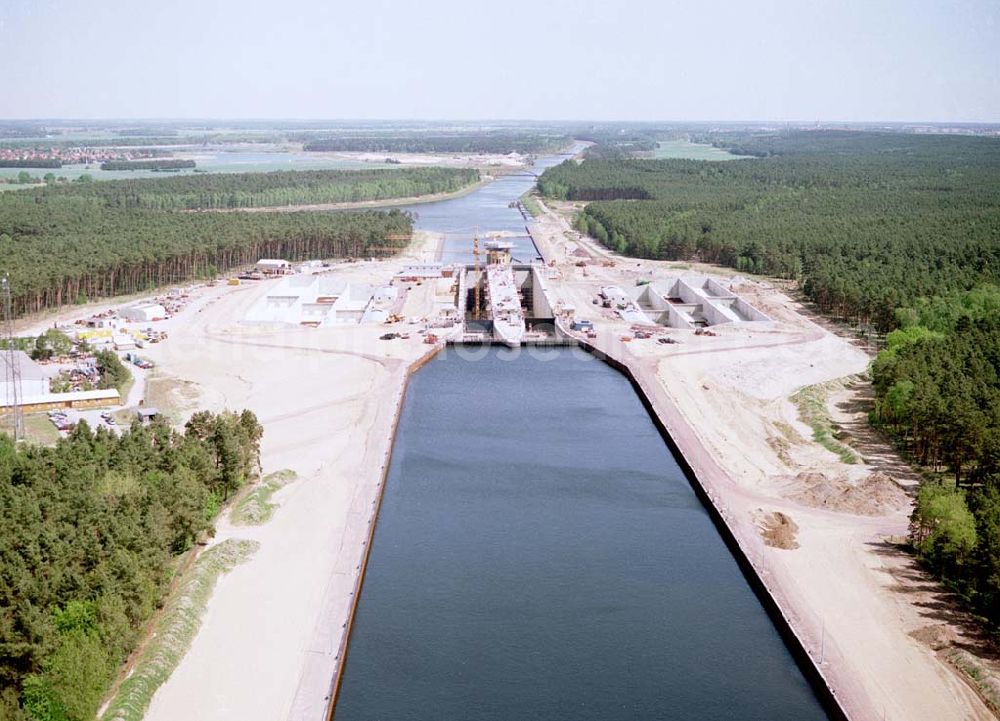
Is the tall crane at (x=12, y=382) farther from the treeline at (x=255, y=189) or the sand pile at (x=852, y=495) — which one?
the treeline at (x=255, y=189)

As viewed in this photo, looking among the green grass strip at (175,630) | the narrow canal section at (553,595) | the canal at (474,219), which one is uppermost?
the canal at (474,219)

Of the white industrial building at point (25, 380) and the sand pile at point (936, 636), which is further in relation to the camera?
the white industrial building at point (25, 380)

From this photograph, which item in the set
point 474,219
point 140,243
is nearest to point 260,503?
point 140,243

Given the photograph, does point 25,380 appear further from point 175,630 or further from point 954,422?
point 954,422

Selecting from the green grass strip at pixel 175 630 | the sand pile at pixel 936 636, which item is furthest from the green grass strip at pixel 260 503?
the sand pile at pixel 936 636

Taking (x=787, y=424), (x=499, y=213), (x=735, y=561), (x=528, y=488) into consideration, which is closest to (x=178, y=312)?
(x=528, y=488)

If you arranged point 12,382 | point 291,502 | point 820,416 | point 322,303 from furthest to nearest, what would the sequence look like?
point 322,303
point 820,416
point 12,382
point 291,502
